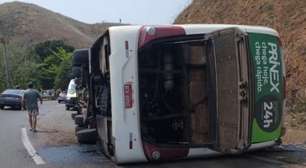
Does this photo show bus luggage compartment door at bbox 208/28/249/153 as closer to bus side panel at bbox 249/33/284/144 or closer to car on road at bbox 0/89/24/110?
bus side panel at bbox 249/33/284/144

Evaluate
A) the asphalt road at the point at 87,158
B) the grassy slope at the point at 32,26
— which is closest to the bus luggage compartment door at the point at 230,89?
the asphalt road at the point at 87,158

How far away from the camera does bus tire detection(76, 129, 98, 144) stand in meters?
14.9

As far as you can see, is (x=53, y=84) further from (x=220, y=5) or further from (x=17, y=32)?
(x=220, y=5)

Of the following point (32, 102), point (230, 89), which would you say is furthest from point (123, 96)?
point (32, 102)

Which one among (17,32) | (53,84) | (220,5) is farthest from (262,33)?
(17,32)

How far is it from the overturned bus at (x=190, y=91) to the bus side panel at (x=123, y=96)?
0.6 inches

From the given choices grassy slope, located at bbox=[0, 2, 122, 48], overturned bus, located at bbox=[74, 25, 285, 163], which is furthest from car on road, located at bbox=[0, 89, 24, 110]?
grassy slope, located at bbox=[0, 2, 122, 48]

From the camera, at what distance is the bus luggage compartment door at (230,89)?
33.7 ft

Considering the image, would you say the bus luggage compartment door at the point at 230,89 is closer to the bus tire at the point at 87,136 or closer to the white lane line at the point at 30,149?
the white lane line at the point at 30,149

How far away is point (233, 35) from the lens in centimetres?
1039

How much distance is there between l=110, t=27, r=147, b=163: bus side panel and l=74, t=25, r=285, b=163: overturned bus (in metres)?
0.02

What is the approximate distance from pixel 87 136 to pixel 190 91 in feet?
13.3

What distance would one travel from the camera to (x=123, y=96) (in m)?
10.9

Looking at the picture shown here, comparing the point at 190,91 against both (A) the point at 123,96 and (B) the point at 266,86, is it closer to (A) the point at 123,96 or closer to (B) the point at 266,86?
(A) the point at 123,96
